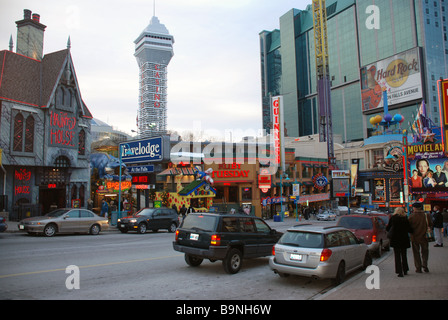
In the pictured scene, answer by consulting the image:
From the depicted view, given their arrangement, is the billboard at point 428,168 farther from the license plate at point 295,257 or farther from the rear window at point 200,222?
the rear window at point 200,222

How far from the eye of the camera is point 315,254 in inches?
325

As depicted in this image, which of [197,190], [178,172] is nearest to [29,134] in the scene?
[178,172]

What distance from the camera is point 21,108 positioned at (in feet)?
82.9

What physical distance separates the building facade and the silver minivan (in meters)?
20.9

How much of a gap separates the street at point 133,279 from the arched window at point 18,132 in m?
14.4

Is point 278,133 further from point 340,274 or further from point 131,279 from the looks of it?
point 131,279

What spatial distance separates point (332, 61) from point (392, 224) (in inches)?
5210

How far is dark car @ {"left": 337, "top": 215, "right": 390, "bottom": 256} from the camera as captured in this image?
12.8 m

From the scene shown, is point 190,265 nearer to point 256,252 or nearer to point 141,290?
point 256,252

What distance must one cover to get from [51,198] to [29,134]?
5.76 m

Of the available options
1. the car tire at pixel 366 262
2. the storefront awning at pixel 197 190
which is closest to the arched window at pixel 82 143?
the storefront awning at pixel 197 190

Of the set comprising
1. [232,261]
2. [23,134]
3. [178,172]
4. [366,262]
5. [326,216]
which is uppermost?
[23,134]

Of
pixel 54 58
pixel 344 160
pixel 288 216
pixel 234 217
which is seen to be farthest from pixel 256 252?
pixel 344 160
